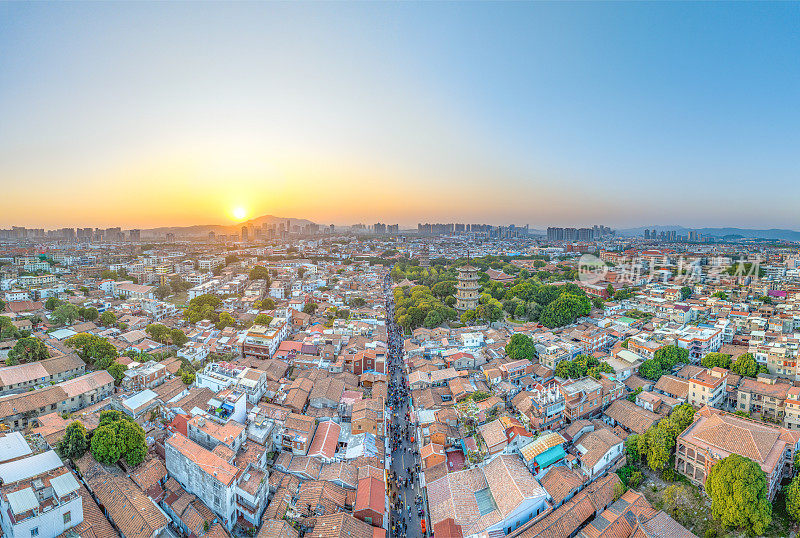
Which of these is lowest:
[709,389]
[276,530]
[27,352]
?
[276,530]

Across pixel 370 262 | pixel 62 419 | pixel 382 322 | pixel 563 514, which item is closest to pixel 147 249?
pixel 370 262

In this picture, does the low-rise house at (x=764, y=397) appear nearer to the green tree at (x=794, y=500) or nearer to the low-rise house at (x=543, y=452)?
the green tree at (x=794, y=500)

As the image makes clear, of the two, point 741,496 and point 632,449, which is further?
point 632,449

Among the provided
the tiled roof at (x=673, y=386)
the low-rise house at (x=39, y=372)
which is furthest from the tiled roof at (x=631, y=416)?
the low-rise house at (x=39, y=372)

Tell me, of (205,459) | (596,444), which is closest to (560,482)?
(596,444)

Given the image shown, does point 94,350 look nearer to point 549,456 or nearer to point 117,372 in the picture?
point 117,372
